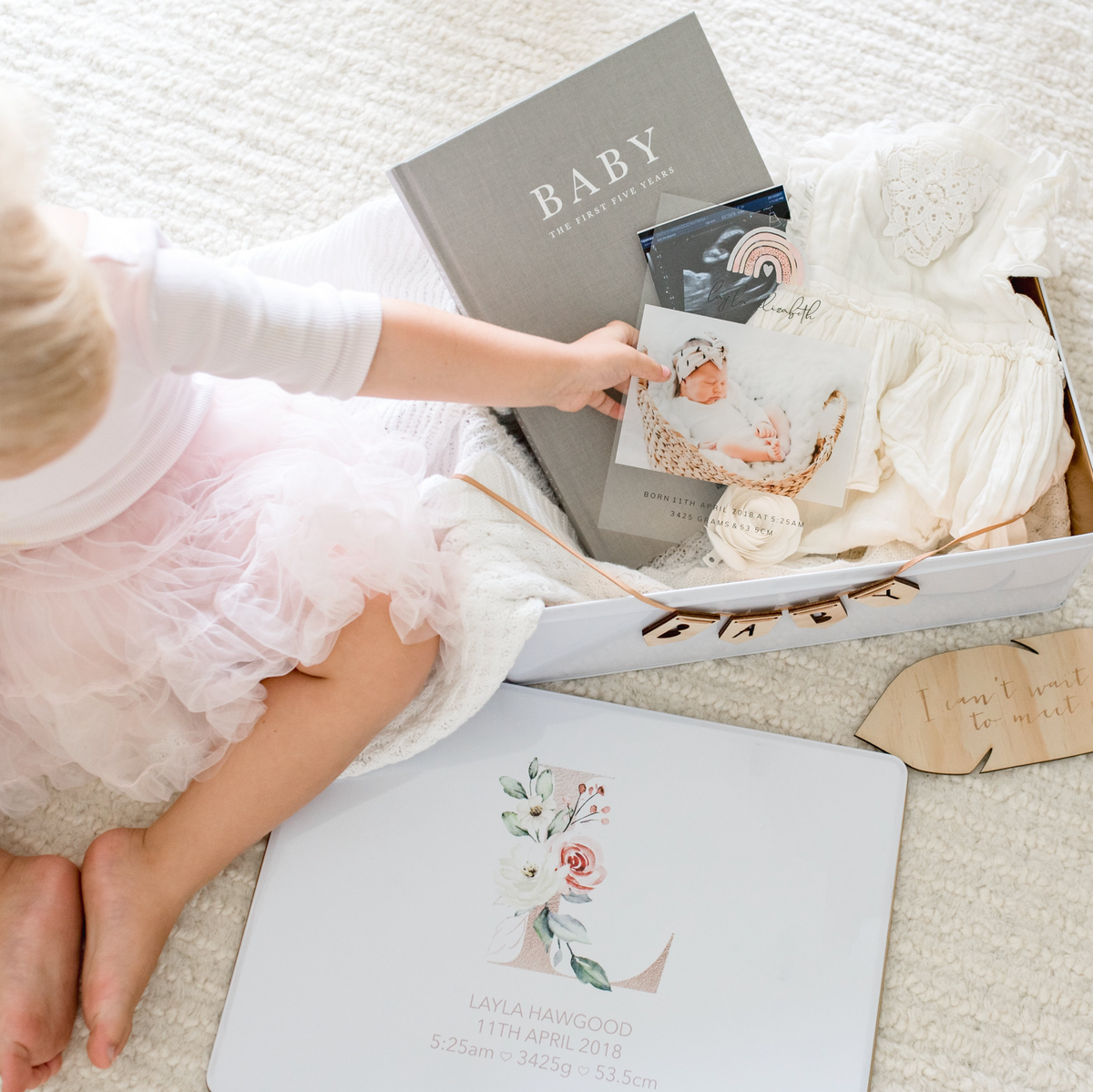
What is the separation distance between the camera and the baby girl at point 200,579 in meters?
0.55

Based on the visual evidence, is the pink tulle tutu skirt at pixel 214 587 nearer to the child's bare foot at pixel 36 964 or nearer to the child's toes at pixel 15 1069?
the child's bare foot at pixel 36 964

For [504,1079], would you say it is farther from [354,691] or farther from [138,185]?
[138,185]

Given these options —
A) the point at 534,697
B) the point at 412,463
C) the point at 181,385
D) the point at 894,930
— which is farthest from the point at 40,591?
the point at 894,930

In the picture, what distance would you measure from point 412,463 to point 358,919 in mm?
384

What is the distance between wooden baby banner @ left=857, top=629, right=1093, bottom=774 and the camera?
788 millimetres

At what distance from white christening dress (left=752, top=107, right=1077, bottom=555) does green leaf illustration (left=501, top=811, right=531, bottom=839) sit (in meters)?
0.34

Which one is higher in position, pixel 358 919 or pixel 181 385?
pixel 181 385

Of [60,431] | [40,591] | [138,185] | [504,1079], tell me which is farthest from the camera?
[138,185]

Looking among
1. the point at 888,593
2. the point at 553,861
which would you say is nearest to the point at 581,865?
the point at 553,861

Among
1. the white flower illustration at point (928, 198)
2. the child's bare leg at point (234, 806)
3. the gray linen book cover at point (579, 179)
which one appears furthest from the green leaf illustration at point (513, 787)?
the white flower illustration at point (928, 198)

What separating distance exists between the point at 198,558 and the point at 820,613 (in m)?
0.47

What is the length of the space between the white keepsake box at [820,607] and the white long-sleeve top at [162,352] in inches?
9.7

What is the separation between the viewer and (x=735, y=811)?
2.54 ft

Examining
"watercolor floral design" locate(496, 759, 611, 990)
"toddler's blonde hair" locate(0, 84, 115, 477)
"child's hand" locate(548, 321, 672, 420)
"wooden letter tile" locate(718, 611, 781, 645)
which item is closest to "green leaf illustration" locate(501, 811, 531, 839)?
"watercolor floral design" locate(496, 759, 611, 990)
